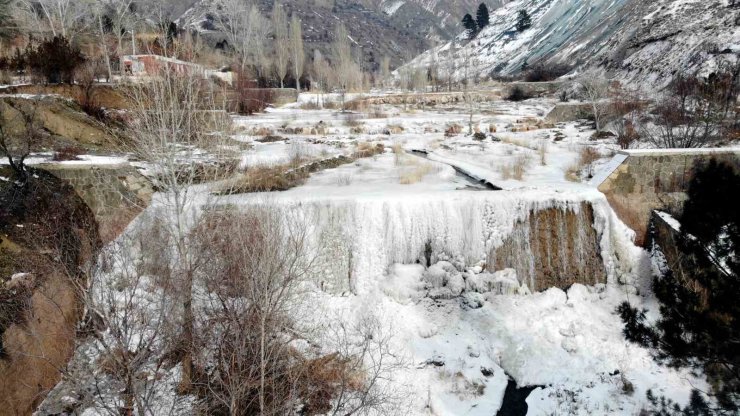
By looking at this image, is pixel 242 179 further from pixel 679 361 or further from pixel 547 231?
pixel 679 361

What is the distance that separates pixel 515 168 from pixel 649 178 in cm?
344

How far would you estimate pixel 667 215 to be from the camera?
422 inches

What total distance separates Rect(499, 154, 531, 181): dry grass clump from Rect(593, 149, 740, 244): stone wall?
2183mm

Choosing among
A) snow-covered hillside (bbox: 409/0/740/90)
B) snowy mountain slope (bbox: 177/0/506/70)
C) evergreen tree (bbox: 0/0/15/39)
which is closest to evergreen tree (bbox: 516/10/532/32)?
Result: snow-covered hillside (bbox: 409/0/740/90)

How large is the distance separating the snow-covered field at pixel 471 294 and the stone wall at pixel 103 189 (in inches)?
98.9

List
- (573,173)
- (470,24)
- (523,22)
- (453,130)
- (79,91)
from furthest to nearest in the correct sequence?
1. (470,24)
2. (523,22)
3. (453,130)
4. (79,91)
5. (573,173)

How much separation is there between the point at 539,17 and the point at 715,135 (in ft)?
256

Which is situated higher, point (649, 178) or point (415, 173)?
point (415, 173)

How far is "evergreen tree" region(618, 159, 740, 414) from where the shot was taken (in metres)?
5.26

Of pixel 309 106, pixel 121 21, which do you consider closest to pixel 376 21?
pixel 309 106

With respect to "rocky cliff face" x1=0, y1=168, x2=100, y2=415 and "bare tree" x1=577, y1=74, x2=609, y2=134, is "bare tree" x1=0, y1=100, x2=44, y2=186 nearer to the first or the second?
"rocky cliff face" x1=0, y1=168, x2=100, y2=415

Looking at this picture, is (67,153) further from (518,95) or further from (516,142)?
(518,95)

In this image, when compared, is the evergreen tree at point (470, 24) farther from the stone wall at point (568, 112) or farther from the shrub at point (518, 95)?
the stone wall at point (568, 112)

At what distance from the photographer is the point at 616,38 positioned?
43781mm
